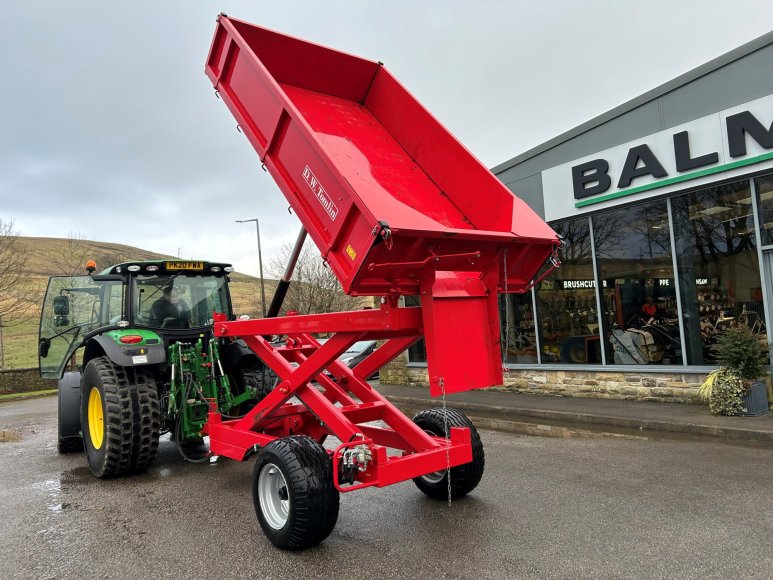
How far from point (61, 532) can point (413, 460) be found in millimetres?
3075

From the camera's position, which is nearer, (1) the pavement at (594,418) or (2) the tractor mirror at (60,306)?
(2) the tractor mirror at (60,306)

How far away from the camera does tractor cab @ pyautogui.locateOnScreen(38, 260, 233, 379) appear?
22.2 ft

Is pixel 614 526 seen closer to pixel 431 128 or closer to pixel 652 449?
pixel 652 449

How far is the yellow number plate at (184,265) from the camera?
7076 mm

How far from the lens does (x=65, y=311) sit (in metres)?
6.95

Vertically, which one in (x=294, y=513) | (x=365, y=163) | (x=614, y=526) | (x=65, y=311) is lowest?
(x=614, y=526)

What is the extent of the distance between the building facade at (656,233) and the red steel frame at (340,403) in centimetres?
313

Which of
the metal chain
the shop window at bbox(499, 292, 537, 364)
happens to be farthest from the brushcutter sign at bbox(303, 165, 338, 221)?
the shop window at bbox(499, 292, 537, 364)

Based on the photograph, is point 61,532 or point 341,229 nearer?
point 341,229

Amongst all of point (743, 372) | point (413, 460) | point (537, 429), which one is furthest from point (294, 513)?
point (743, 372)

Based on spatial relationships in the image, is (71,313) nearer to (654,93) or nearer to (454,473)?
(454,473)

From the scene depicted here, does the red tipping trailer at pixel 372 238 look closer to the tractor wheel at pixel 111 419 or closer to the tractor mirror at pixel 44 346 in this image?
the tractor wheel at pixel 111 419

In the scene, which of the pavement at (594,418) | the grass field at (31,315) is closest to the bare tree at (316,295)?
the grass field at (31,315)

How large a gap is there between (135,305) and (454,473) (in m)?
4.39
